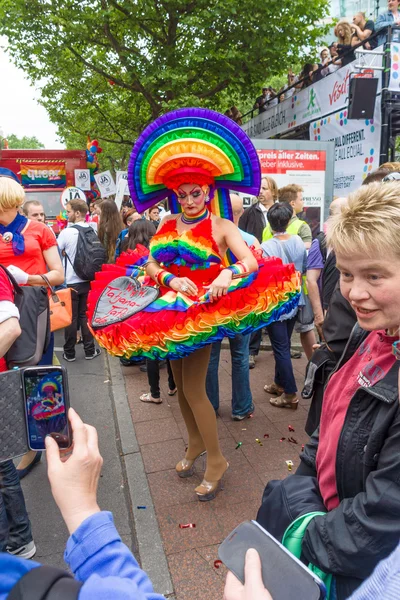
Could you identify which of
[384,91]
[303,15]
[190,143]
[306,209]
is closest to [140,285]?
[190,143]

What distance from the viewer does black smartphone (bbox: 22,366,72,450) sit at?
1409 mm

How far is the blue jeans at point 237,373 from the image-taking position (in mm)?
4051

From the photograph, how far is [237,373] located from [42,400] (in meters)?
2.78

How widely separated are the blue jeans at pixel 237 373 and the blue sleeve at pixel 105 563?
3119 millimetres

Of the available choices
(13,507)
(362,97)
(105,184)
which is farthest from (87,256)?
(105,184)

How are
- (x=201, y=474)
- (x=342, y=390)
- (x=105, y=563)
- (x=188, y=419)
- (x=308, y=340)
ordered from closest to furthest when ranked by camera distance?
1. (x=105, y=563)
2. (x=342, y=390)
3. (x=188, y=419)
4. (x=201, y=474)
5. (x=308, y=340)

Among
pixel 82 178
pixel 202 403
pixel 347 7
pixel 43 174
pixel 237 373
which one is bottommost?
pixel 237 373

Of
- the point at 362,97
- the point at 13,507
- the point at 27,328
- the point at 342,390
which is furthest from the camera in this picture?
the point at 362,97

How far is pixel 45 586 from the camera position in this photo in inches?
27.6

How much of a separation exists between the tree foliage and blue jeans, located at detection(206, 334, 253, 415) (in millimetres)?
9549

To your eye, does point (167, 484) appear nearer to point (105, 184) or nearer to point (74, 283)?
point (74, 283)

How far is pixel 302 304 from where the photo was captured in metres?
4.65

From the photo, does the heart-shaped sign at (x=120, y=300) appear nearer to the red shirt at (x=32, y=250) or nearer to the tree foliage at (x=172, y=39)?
the red shirt at (x=32, y=250)

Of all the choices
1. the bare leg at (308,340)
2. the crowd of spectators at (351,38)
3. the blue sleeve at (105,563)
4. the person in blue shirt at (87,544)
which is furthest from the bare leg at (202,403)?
the crowd of spectators at (351,38)
